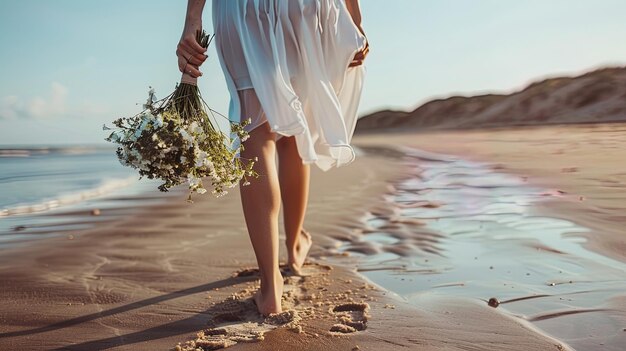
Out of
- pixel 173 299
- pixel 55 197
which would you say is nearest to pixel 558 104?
pixel 55 197

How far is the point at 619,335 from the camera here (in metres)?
1.75

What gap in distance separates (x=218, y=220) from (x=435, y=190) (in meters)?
2.35

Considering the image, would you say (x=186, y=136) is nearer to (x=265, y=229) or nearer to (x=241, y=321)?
(x=265, y=229)

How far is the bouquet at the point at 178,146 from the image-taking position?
1.86m

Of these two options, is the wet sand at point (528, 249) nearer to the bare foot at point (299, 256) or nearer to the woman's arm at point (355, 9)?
the bare foot at point (299, 256)

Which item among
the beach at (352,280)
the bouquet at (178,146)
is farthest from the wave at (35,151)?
the bouquet at (178,146)

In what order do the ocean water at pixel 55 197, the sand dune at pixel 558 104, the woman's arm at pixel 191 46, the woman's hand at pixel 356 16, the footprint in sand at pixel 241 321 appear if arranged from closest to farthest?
1. the footprint in sand at pixel 241 321
2. the woman's arm at pixel 191 46
3. the woman's hand at pixel 356 16
4. the ocean water at pixel 55 197
5. the sand dune at pixel 558 104

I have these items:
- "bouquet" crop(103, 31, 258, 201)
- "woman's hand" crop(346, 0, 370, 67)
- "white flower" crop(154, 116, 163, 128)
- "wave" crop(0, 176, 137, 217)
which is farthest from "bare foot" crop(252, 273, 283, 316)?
"wave" crop(0, 176, 137, 217)

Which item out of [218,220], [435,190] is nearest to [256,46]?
[218,220]

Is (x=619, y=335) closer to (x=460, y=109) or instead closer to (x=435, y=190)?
(x=435, y=190)

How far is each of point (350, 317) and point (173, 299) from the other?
0.72 m

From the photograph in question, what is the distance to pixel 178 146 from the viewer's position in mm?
1865

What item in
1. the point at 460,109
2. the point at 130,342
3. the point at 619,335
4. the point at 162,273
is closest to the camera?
the point at 619,335

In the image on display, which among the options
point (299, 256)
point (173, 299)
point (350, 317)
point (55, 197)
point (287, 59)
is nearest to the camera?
point (350, 317)
